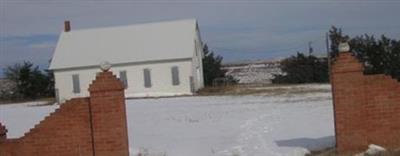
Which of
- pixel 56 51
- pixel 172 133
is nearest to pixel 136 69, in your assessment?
pixel 56 51

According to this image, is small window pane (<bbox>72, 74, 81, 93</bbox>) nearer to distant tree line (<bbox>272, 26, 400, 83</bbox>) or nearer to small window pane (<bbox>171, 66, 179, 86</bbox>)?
small window pane (<bbox>171, 66, 179, 86</bbox>)

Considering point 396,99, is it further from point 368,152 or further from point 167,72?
point 167,72

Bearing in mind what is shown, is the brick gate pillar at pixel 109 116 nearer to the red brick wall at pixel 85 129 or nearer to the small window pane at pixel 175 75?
the red brick wall at pixel 85 129

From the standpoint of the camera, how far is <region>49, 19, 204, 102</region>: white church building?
48.3m

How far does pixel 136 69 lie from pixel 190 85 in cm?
431

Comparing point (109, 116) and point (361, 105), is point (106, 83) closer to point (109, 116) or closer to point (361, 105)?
point (109, 116)

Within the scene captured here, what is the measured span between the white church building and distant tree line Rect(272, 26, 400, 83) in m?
8.47

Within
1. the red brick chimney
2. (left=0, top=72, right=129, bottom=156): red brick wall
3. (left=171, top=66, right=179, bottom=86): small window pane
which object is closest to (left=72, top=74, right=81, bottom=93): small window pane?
the red brick chimney

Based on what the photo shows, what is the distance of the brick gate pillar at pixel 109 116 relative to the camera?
35.1 ft

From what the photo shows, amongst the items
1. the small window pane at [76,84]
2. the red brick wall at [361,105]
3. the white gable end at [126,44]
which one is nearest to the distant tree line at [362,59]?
the white gable end at [126,44]

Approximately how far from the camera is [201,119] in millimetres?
22750

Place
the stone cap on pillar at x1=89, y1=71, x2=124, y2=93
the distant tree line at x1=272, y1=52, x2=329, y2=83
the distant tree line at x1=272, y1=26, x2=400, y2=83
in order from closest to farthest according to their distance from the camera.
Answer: the stone cap on pillar at x1=89, y1=71, x2=124, y2=93, the distant tree line at x1=272, y1=26, x2=400, y2=83, the distant tree line at x1=272, y1=52, x2=329, y2=83

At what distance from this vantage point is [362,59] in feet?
156

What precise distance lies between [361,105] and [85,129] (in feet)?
15.7
